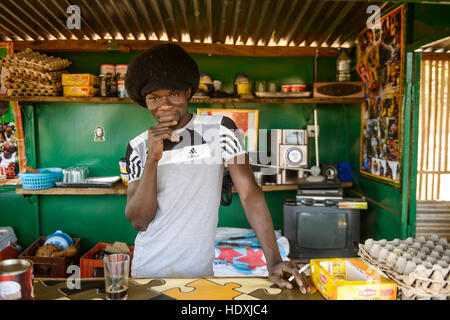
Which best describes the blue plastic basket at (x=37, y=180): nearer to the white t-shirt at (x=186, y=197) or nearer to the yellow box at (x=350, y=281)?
the white t-shirt at (x=186, y=197)

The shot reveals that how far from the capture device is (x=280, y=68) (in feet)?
12.8

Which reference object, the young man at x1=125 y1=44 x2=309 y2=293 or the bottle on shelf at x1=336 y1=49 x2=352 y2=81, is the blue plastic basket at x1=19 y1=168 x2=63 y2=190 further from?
the bottle on shelf at x1=336 y1=49 x2=352 y2=81

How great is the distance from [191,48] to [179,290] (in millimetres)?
3009

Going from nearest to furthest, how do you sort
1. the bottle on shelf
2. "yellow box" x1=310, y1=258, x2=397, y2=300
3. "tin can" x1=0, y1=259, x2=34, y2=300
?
1. "tin can" x1=0, y1=259, x2=34, y2=300
2. "yellow box" x1=310, y1=258, x2=397, y2=300
3. the bottle on shelf

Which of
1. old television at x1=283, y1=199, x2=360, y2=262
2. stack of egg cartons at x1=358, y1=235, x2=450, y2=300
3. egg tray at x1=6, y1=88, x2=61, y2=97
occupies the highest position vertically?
egg tray at x1=6, y1=88, x2=61, y2=97

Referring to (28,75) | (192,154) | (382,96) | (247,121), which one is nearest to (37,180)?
(28,75)

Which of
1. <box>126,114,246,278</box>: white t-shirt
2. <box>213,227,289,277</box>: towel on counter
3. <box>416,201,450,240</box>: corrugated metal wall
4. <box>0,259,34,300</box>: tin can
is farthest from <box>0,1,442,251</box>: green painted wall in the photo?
<box>0,259,34,300</box>: tin can

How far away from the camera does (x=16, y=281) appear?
960 mm

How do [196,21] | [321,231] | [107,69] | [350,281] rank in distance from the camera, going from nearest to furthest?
1. [350,281]
2. [196,21]
3. [321,231]
4. [107,69]

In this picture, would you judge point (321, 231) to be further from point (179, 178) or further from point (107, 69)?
point (107, 69)

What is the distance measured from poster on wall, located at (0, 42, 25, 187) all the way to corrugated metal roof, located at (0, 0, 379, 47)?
0.79 meters

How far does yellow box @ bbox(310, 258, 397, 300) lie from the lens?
43.0 inches
